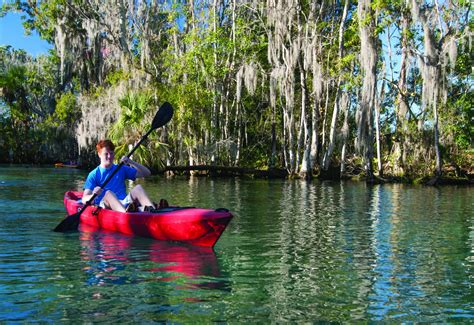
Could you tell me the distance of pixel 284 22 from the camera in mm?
26047

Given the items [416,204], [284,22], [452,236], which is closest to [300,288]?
[452,236]

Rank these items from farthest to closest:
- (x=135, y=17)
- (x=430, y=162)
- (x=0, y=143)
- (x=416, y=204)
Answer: (x=0, y=143)
(x=135, y=17)
(x=430, y=162)
(x=416, y=204)

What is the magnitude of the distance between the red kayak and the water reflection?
12 centimetres

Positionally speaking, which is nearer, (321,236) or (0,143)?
(321,236)

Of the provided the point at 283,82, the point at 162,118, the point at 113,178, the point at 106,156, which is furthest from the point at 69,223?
the point at 283,82

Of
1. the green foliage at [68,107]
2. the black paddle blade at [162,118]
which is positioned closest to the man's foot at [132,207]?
the black paddle blade at [162,118]

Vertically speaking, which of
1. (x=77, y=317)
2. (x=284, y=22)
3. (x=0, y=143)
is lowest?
(x=77, y=317)

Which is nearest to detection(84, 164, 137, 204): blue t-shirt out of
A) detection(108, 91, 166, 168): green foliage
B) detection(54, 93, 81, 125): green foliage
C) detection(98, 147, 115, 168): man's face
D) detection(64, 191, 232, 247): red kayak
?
detection(98, 147, 115, 168): man's face

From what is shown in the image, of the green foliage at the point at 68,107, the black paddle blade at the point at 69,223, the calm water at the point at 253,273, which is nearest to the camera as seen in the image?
the calm water at the point at 253,273

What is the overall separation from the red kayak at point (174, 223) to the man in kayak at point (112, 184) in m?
0.18

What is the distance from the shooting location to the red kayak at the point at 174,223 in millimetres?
7910

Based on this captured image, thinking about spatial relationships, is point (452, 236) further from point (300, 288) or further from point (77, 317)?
point (77, 317)

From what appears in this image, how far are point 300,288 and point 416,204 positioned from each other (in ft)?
32.6

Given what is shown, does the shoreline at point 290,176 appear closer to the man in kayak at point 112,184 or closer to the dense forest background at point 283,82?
the dense forest background at point 283,82
